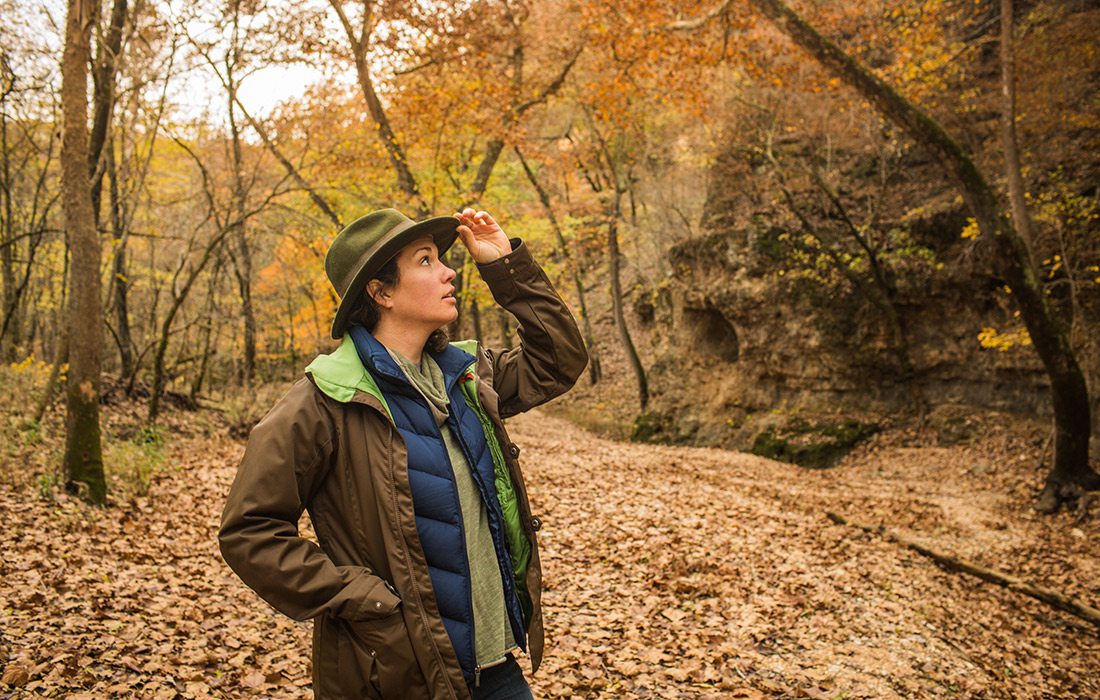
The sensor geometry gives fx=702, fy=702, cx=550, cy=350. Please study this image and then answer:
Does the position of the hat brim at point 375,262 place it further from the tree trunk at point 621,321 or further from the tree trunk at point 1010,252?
the tree trunk at point 621,321

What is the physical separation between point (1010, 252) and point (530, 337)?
9.37 meters

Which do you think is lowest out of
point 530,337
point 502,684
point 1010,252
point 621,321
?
point 502,684

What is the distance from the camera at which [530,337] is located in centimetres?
286

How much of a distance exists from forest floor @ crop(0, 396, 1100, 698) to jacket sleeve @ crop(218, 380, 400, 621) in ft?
9.93

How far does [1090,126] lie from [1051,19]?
2.56 m

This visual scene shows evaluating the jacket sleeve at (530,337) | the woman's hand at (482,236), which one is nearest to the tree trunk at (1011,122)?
the jacket sleeve at (530,337)

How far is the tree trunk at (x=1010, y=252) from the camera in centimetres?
A: 927

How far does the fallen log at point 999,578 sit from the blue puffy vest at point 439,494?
7048 millimetres

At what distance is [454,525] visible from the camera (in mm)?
2230

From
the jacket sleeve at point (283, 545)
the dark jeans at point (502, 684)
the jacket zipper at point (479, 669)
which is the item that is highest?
the jacket sleeve at point (283, 545)

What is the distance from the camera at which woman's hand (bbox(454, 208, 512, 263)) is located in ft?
9.26

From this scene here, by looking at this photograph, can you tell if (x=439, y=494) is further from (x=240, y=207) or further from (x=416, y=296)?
(x=240, y=207)

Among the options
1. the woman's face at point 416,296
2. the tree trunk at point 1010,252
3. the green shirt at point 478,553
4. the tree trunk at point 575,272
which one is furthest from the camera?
the tree trunk at point 575,272

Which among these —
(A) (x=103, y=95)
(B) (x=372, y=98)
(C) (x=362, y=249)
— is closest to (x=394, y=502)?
(C) (x=362, y=249)
